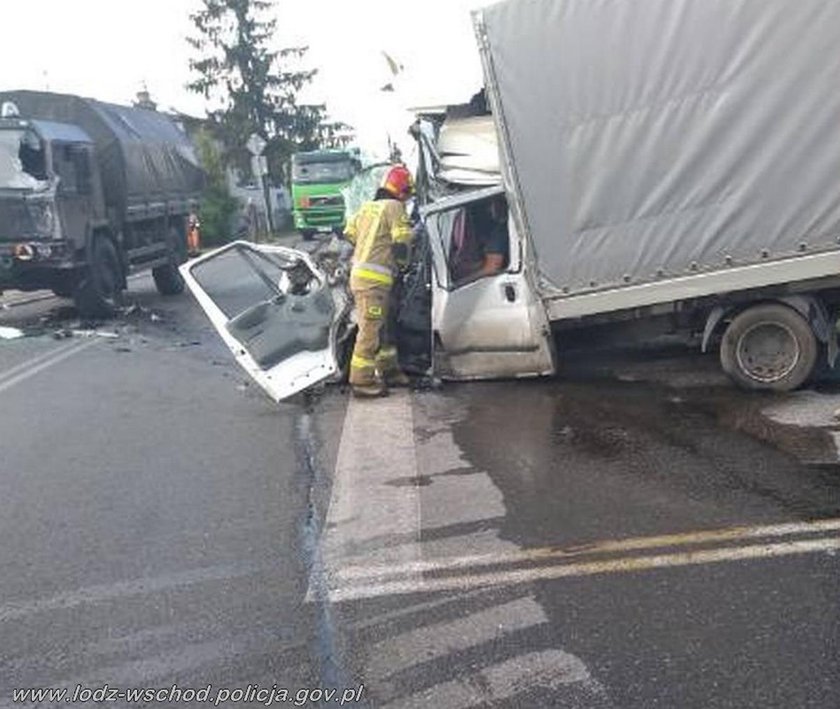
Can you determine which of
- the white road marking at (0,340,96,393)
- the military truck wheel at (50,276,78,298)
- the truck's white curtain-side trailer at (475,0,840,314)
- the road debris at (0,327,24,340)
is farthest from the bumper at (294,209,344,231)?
the truck's white curtain-side trailer at (475,0,840,314)

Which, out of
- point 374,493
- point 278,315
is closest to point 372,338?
point 278,315

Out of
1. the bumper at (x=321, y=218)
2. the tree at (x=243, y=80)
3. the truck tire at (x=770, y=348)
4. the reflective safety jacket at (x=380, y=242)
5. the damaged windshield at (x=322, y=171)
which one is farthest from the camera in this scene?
the tree at (x=243, y=80)

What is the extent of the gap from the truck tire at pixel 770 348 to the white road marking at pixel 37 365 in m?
6.56

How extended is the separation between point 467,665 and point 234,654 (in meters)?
0.87

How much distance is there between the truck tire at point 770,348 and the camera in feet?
22.6

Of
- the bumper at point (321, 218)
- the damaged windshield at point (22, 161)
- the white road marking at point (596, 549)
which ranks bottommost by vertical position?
the bumper at point (321, 218)

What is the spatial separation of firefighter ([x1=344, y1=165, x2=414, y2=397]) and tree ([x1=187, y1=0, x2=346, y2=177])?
38.3m

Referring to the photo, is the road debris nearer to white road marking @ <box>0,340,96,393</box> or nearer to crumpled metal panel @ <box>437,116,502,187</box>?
white road marking @ <box>0,340,96,393</box>

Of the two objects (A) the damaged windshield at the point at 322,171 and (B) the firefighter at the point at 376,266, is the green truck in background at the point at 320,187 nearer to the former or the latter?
(A) the damaged windshield at the point at 322,171

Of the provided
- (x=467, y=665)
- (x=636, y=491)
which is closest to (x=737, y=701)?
(x=467, y=665)

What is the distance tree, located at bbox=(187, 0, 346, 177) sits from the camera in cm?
4519

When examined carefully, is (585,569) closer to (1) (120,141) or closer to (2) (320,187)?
(1) (120,141)

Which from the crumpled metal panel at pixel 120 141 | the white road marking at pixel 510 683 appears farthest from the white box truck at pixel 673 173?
the crumpled metal panel at pixel 120 141

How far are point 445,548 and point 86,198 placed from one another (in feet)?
36.4
